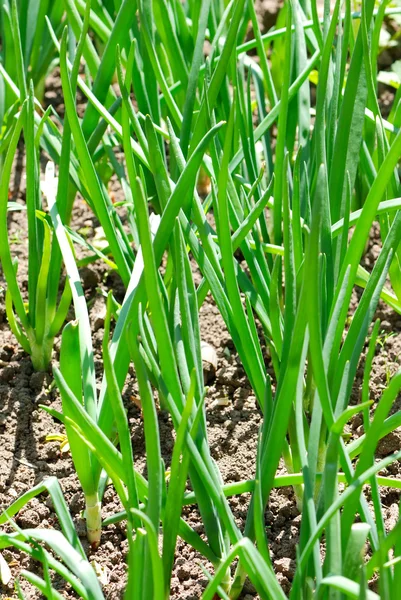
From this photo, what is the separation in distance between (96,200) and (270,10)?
141cm

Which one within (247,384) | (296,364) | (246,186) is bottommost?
(247,384)

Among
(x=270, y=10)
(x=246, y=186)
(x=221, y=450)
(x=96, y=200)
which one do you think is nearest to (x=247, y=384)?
(x=221, y=450)

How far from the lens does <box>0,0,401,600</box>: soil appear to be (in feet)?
3.99

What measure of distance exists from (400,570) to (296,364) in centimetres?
26

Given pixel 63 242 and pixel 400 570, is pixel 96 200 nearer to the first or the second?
pixel 63 242

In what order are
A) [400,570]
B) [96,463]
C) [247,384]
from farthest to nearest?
[247,384] < [96,463] < [400,570]

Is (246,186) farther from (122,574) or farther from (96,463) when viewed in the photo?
(122,574)

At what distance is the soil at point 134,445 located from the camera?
1.22m

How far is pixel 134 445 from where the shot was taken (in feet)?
4.58

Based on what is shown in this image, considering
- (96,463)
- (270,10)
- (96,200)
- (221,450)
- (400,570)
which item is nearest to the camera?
(400,570)

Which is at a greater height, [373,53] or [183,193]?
[373,53]

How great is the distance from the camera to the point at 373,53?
142 centimetres

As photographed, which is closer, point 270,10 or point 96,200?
point 96,200

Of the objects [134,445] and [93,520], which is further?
[134,445]
